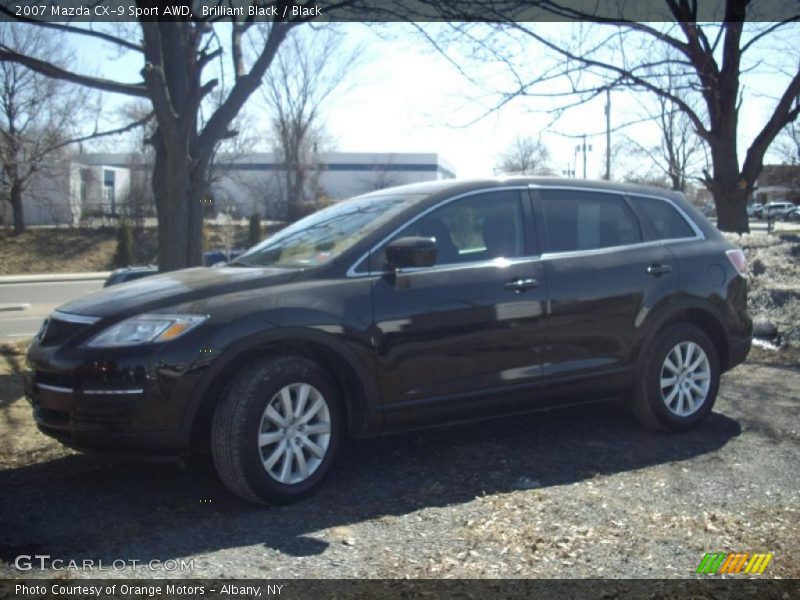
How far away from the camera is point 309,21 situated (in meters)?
8.46

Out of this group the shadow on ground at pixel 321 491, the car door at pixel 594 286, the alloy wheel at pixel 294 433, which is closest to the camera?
the shadow on ground at pixel 321 491

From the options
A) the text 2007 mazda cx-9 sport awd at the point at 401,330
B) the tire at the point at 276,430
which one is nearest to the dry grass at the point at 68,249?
the text 2007 mazda cx-9 sport awd at the point at 401,330

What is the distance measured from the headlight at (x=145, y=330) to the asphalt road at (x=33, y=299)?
12.9 meters

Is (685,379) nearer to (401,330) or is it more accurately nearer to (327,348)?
(401,330)

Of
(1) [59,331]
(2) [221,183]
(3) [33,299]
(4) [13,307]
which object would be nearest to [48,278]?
(3) [33,299]

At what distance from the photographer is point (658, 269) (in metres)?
5.56

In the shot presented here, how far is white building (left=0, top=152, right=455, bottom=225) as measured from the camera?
4309cm

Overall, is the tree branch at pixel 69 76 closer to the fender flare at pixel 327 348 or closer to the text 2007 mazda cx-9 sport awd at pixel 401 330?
the text 2007 mazda cx-9 sport awd at pixel 401 330

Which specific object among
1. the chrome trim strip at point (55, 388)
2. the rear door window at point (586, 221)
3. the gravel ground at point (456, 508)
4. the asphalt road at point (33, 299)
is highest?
the rear door window at point (586, 221)

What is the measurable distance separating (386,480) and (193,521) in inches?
46.0

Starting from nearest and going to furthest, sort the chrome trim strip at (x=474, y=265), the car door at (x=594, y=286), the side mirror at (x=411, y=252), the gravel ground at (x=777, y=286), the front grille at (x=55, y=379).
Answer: the front grille at (x=55, y=379), the side mirror at (x=411, y=252), the chrome trim strip at (x=474, y=265), the car door at (x=594, y=286), the gravel ground at (x=777, y=286)

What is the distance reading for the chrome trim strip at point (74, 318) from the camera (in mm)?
4156

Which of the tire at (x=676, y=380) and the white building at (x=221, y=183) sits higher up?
the white building at (x=221, y=183)

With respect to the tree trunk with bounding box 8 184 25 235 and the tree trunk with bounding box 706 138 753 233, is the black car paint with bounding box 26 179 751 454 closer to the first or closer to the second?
the tree trunk with bounding box 706 138 753 233
